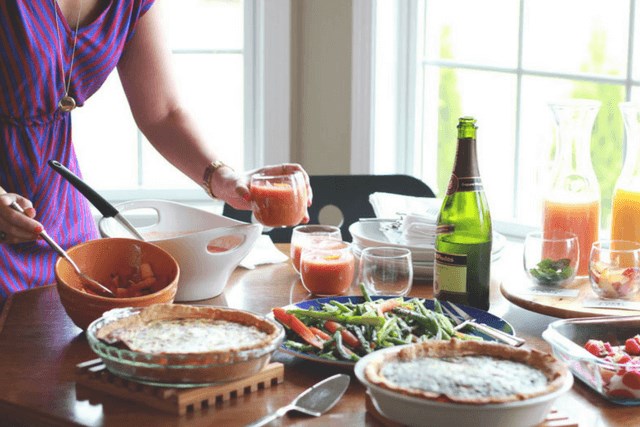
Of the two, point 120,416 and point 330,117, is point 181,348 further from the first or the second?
point 330,117

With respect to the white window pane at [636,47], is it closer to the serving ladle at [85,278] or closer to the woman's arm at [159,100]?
the woman's arm at [159,100]

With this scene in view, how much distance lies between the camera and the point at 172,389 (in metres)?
1.34

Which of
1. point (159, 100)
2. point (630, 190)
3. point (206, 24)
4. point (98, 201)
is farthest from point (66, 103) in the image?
point (206, 24)

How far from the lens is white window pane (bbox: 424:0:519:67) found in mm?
3191

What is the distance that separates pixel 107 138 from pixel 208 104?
0.38 m

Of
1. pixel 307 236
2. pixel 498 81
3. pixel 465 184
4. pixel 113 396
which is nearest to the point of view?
pixel 113 396

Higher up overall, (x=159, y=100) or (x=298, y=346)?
(x=159, y=100)

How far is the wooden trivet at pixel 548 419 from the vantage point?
4.19ft

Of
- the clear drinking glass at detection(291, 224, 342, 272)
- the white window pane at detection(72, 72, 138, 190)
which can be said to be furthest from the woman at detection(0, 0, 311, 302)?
the white window pane at detection(72, 72, 138, 190)

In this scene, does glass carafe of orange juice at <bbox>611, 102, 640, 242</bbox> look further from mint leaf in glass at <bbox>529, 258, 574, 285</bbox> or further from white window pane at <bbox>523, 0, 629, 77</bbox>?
white window pane at <bbox>523, 0, 629, 77</bbox>

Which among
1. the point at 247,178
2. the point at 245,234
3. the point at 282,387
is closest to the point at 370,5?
the point at 247,178

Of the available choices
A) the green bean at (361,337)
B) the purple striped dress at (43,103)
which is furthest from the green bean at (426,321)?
the purple striped dress at (43,103)

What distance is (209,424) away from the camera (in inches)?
51.1

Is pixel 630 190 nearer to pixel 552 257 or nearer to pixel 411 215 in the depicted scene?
pixel 552 257
